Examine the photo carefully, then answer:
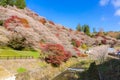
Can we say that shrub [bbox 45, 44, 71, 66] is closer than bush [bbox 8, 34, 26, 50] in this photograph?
Yes

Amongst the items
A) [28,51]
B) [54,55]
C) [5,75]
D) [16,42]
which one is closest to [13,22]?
[16,42]

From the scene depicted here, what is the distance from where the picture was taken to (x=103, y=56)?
142ft

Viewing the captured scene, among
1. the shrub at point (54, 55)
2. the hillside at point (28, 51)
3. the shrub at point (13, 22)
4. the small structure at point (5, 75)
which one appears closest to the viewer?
the small structure at point (5, 75)

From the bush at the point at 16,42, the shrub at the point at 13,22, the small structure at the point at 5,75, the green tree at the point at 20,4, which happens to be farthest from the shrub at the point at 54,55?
the green tree at the point at 20,4

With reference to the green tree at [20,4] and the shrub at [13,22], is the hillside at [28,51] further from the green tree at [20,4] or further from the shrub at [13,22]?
the green tree at [20,4]

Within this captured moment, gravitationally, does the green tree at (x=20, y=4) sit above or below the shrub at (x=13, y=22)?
above

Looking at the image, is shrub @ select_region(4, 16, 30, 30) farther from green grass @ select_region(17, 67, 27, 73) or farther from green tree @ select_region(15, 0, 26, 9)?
green tree @ select_region(15, 0, 26, 9)

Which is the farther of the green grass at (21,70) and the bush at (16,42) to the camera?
the bush at (16,42)

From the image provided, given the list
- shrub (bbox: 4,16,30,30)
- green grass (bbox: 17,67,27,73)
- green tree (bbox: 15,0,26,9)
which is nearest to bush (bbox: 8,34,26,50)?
shrub (bbox: 4,16,30,30)

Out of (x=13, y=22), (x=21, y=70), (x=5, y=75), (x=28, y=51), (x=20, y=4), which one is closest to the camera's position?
(x=5, y=75)

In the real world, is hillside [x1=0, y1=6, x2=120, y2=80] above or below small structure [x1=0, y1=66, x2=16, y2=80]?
above

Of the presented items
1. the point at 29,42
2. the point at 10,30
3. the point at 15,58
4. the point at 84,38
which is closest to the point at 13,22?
the point at 10,30

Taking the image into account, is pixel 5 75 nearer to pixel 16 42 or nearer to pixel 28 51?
pixel 16 42

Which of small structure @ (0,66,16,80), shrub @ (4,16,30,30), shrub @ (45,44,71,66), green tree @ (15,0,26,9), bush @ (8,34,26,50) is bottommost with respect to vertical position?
small structure @ (0,66,16,80)
